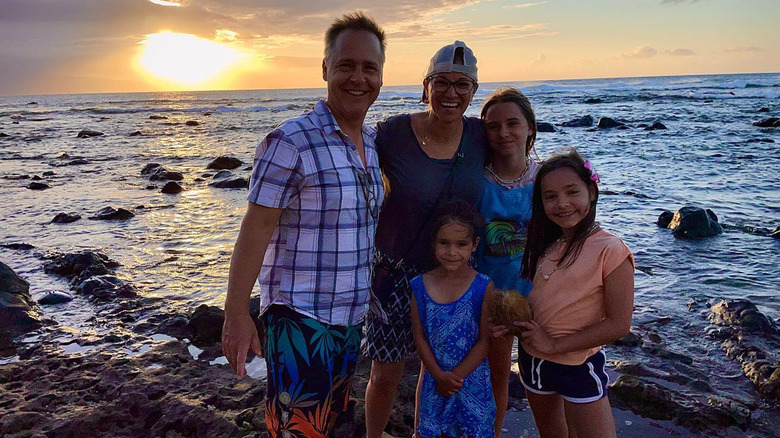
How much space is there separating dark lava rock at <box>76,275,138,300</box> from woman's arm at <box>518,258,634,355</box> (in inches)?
197

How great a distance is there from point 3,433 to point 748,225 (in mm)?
9432

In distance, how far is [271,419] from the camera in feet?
7.70

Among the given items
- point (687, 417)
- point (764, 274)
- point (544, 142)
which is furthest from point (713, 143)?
point (687, 417)

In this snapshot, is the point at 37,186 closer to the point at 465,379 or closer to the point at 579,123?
the point at 465,379

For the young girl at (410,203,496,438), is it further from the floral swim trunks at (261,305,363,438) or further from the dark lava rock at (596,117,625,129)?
the dark lava rock at (596,117,625,129)

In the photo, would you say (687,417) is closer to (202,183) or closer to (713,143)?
(202,183)

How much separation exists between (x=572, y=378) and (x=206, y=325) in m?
3.49

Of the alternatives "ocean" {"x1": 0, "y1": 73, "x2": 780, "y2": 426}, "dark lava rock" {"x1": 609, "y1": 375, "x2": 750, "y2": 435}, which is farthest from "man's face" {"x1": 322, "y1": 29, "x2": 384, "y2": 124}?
"ocean" {"x1": 0, "y1": 73, "x2": 780, "y2": 426}

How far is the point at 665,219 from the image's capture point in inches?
340

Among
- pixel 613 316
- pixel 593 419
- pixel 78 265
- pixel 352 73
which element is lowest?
pixel 78 265

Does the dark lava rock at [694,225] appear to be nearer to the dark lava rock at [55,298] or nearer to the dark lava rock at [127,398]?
the dark lava rock at [127,398]

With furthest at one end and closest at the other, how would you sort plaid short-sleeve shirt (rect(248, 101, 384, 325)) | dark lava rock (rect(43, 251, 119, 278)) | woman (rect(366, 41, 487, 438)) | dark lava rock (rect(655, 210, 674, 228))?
dark lava rock (rect(655, 210, 674, 228)) → dark lava rock (rect(43, 251, 119, 278)) → woman (rect(366, 41, 487, 438)) → plaid short-sleeve shirt (rect(248, 101, 384, 325))

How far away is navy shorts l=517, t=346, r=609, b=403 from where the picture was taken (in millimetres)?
2578

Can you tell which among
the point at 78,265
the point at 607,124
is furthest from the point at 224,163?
the point at 607,124
